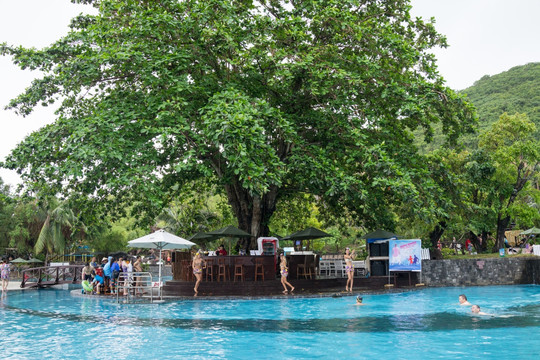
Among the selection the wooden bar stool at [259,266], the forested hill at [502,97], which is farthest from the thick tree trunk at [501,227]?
the forested hill at [502,97]

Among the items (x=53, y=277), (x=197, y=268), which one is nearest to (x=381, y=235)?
(x=197, y=268)

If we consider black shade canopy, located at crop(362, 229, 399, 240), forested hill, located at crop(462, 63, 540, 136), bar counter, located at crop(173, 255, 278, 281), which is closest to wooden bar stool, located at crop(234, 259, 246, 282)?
bar counter, located at crop(173, 255, 278, 281)

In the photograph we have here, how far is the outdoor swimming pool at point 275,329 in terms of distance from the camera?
8375 mm

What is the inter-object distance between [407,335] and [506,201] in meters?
20.0

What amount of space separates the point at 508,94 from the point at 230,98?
66.4 meters

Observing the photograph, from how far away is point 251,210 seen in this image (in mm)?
21562

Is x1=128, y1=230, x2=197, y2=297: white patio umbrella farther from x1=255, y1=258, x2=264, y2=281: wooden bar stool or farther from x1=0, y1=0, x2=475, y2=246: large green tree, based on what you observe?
x1=255, y1=258, x2=264, y2=281: wooden bar stool

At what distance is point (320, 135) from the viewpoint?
65.0 ft

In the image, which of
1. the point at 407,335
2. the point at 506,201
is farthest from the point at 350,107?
the point at 506,201

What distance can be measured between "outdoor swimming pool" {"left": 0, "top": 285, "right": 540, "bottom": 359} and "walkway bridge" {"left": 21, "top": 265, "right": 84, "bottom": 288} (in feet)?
26.7

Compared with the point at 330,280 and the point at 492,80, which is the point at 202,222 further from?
the point at 492,80

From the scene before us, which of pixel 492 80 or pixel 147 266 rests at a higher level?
pixel 492 80

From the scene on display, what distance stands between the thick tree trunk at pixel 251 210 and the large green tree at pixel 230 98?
59.8 inches

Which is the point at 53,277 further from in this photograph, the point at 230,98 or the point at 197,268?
the point at 230,98
